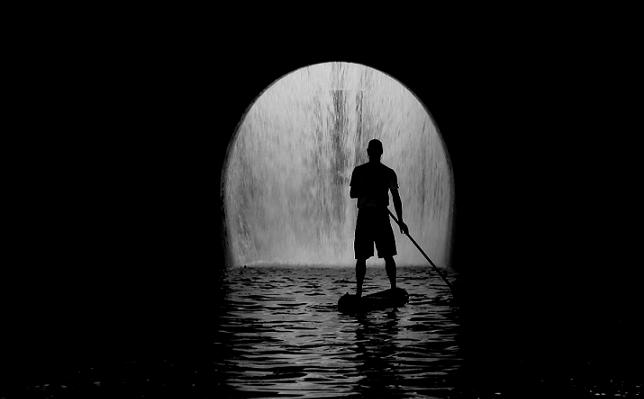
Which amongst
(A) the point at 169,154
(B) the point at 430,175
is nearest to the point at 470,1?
(A) the point at 169,154

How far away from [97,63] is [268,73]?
7.81 ft

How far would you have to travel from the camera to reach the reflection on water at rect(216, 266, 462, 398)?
625cm

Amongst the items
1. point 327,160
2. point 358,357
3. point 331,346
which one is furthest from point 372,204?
point 327,160

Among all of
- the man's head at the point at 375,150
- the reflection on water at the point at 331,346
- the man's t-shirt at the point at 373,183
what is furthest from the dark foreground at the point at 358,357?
the man's head at the point at 375,150

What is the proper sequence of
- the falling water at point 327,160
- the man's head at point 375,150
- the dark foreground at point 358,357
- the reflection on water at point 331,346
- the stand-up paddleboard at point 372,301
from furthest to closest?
the falling water at point 327,160
the man's head at point 375,150
the stand-up paddleboard at point 372,301
the reflection on water at point 331,346
the dark foreground at point 358,357

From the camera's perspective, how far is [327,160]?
29.8 meters

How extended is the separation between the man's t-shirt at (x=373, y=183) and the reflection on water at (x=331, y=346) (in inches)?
45.7

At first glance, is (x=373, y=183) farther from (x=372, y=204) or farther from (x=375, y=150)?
(x=375, y=150)

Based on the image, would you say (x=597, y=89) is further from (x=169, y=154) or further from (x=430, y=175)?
(x=430, y=175)

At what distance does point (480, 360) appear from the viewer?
7.20 metres

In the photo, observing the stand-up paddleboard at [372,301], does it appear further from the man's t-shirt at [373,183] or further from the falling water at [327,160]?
the falling water at [327,160]

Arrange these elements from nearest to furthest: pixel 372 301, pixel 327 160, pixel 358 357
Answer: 1. pixel 358 357
2. pixel 372 301
3. pixel 327 160

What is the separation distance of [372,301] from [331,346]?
2.88m

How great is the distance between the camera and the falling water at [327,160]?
2822 cm
